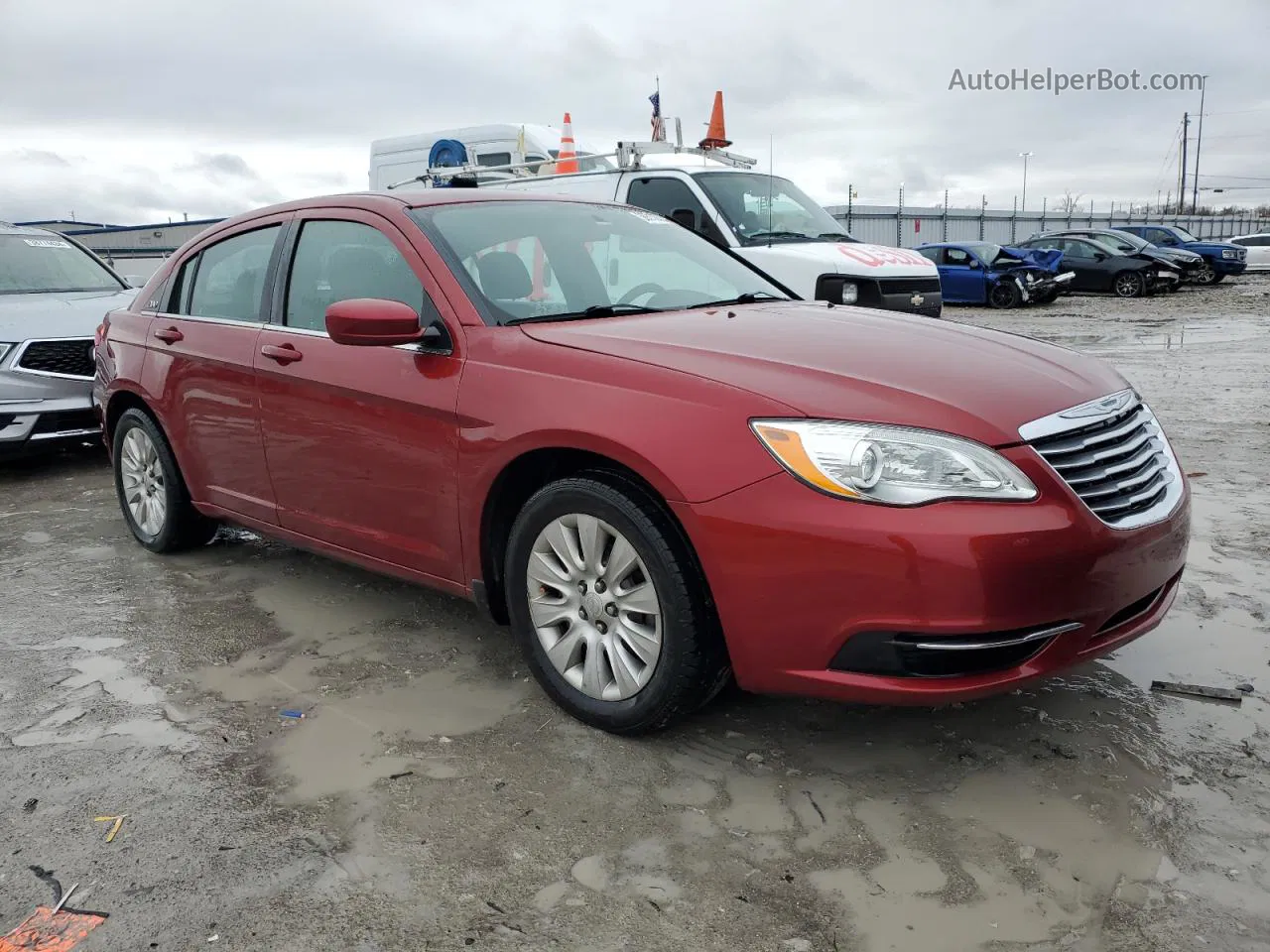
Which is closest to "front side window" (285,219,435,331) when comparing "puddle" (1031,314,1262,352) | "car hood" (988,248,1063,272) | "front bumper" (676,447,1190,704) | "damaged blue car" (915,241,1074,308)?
"front bumper" (676,447,1190,704)

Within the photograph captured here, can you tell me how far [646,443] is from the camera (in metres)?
2.80

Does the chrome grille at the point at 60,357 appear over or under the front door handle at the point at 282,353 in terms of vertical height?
under

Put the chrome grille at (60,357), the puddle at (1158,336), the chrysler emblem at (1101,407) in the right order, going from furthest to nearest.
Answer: the puddle at (1158,336) → the chrome grille at (60,357) → the chrysler emblem at (1101,407)

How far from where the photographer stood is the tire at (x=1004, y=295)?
19984mm

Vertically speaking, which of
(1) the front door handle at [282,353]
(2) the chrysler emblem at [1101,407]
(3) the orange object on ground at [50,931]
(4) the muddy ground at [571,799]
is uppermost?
(1) the front door handle at [282,353]

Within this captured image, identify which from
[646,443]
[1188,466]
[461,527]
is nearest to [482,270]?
[461,527]

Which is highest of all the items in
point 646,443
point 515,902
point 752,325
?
point 752,325

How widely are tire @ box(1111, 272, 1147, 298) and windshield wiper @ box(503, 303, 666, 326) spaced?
21.6 metres

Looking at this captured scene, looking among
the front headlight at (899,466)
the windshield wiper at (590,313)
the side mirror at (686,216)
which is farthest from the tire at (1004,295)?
the front headlight at (899,466)

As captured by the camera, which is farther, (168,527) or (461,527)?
(168,527)

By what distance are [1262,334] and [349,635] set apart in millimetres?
13819

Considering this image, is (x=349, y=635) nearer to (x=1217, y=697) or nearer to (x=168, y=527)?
(x=168, y=527)

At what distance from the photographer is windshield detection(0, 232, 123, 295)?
26.0ft

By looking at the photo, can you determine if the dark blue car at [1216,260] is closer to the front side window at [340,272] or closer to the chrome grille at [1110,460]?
the chrome grille at [1110,460]
